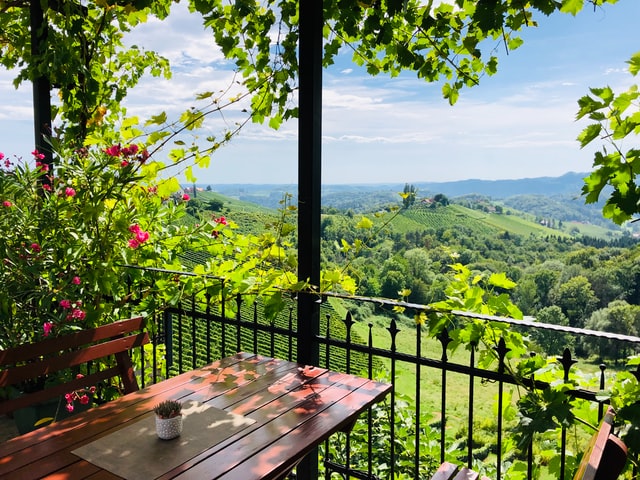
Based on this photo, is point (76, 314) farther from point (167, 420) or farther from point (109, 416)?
point (167, 420)

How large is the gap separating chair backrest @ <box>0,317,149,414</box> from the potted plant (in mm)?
703

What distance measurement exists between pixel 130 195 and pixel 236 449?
2.22m

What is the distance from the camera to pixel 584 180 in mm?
1695

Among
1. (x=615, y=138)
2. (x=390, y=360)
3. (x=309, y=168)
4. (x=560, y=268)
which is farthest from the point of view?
(x=560, y=268)

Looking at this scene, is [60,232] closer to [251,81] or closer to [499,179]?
[251,81]

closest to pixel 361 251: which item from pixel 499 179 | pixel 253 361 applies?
pixel 253 361

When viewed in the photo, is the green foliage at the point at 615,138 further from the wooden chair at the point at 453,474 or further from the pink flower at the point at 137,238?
the pink flower at the point at 137,238

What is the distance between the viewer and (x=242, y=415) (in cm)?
173

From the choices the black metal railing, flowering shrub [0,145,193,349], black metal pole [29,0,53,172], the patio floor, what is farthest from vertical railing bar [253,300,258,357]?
black metal pole [29,0,53,172]

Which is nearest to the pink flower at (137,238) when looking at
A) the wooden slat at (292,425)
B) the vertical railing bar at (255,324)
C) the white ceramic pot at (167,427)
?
the vertical railing bar at (255,324)

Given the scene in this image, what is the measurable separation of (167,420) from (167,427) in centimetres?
2

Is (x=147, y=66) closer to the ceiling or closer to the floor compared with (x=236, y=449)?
closer to the ceiling

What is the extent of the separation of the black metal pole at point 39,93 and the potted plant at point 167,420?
2.78 metres

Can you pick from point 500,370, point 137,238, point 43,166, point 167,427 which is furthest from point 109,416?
point 43,166
